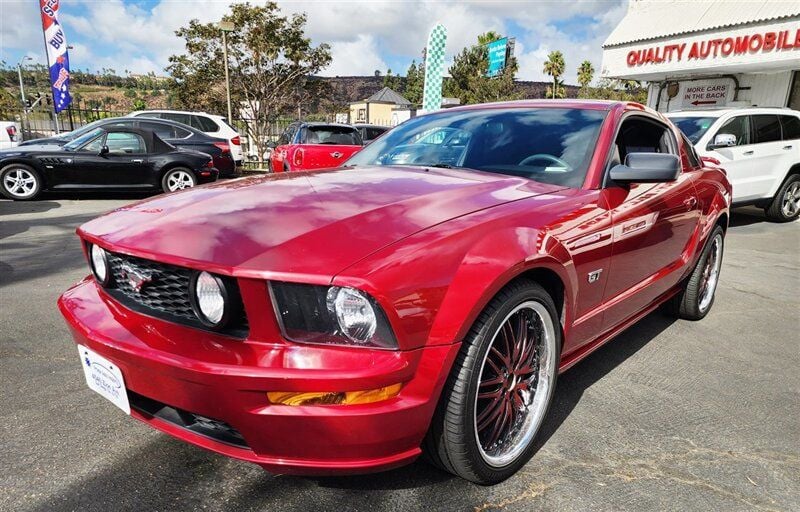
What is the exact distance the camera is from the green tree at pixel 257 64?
1825cm

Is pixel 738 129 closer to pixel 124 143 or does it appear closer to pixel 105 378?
pixel 105 378

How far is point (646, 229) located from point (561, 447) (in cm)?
122

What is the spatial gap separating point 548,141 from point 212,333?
1912 mm

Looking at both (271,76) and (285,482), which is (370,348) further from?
(271,76)

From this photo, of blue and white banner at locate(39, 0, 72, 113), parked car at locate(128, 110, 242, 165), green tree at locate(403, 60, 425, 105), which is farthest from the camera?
green tree at locate(403, 60, 425, 105)

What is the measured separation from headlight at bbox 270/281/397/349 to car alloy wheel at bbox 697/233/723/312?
10.6 feet

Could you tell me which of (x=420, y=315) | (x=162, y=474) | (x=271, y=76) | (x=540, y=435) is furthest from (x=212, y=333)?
(x=271, y=76)

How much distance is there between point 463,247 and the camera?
5.35 ft

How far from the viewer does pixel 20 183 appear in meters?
8.13

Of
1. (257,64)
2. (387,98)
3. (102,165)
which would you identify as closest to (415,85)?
(387,98)

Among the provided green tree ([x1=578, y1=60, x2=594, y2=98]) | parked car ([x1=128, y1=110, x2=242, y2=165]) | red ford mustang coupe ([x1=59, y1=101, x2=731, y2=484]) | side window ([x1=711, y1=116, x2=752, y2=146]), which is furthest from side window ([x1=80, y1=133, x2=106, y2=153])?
green tree ([x1=578, y1=60, x2=594, y2=98])

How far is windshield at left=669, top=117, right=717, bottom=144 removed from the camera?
7449mm

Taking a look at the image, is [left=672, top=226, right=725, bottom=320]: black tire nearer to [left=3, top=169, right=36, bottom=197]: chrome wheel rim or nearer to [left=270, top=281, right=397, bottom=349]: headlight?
[left=270, top=281, right=397, bottom=349]: headlight

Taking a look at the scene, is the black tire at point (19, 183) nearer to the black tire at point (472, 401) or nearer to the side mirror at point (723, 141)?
the black tire at point (472, 401)
